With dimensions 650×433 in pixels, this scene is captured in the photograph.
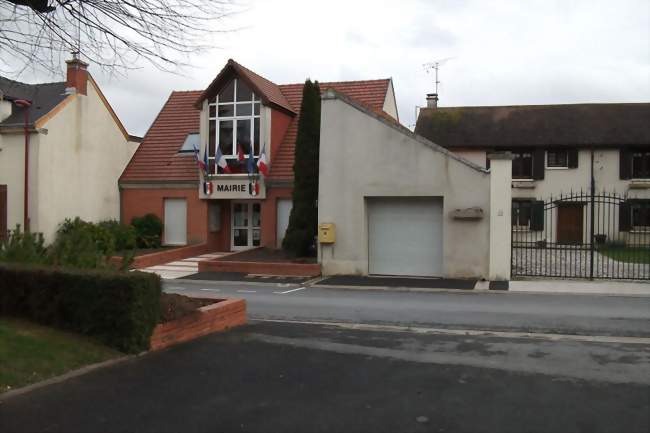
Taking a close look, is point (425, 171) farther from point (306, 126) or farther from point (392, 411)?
point (392, 411)

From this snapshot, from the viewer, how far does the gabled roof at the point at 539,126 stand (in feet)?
105

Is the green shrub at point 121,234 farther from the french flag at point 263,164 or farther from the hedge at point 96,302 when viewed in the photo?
the hedge at point 96,302

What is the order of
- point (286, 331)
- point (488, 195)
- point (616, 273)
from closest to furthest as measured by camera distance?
1. point (286, 331)
2. point (488, 195)
3. point (616, 273)

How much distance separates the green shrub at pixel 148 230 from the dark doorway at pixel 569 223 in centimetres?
1952

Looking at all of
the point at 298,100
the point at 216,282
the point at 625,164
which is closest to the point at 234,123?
the point at 298,100

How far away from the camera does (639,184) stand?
102 feet

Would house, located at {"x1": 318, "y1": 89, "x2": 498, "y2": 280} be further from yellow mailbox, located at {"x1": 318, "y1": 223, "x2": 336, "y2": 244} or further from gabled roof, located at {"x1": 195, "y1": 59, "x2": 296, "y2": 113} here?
gabled roof, located at {"x1": 195, "y1": 59, "x2": 296, "y2": 113}

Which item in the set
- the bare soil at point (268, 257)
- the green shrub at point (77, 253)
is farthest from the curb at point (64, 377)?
the bare soil at point (268, 257)

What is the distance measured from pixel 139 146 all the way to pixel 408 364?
913 inches

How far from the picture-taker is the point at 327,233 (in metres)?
18.9

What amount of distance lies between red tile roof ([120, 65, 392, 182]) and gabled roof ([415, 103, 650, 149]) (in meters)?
7.76

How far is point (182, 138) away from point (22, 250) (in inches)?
757

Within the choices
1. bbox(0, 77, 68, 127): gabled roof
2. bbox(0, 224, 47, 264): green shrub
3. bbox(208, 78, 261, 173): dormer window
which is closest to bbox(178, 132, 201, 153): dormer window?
bbox(208, 78, 261, 173): dormer window

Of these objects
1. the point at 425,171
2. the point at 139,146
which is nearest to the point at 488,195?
the point at 425,171
